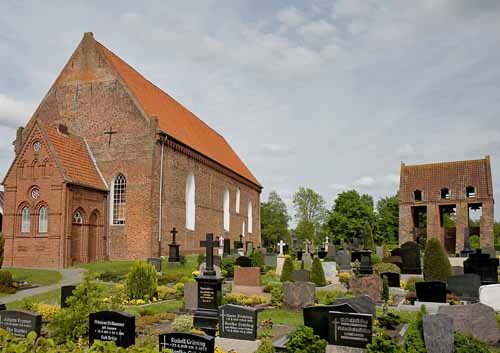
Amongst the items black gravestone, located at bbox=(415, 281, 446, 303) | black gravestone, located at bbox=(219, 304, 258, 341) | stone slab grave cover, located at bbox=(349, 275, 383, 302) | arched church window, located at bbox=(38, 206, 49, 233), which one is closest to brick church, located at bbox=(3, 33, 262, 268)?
arched church window, located at bbox=(38, 206, 49, 233)

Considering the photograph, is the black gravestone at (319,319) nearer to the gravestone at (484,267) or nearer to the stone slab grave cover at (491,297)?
the stone slab grave cover at (491,297)

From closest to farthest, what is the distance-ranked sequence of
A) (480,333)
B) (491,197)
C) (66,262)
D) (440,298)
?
(480,333) → (440,298) → (66,262) → (491,197)

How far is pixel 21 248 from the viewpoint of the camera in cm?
2323

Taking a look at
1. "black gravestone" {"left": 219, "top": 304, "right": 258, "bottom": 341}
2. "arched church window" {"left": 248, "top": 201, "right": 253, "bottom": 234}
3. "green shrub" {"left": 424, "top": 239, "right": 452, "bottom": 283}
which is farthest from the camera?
"arched church window" {"left": 248, "top": 201, "right": 253, "bottom": 234}

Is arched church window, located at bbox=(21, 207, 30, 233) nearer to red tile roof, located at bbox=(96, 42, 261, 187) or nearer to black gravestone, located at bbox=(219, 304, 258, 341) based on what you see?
red tile roof, located at bbox=(96, 42, 261, 187)

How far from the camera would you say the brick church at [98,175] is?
2306 centimetres

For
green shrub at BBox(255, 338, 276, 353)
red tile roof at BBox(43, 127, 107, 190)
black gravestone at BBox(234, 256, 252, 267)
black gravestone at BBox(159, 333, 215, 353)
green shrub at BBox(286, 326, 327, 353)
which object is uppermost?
red tile roof at BBox(43, 127, 107, 190)

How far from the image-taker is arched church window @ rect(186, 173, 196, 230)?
30.6 metres

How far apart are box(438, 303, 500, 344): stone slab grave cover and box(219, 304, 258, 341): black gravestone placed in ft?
Answer: 12.3

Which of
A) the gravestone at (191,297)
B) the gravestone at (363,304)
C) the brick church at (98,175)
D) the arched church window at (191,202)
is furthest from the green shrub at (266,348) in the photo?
the arched church window at (191,202)

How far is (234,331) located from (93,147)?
2087 cm

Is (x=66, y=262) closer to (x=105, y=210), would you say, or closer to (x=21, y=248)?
(x=21, y=248)

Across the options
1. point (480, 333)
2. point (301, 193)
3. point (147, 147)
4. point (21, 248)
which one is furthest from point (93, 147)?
point (301, 193)

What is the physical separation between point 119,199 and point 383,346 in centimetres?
2161
